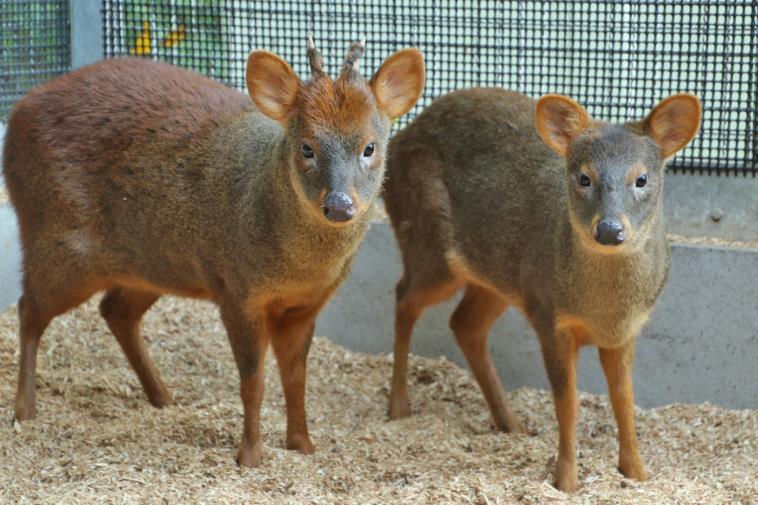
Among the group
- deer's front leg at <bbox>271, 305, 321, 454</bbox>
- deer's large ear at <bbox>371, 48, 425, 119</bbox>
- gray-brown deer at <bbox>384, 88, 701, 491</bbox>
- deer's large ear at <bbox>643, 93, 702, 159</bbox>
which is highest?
deer's large ear at <bbox>371, 48, 425, 119</bbox>

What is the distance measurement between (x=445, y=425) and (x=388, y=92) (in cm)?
221

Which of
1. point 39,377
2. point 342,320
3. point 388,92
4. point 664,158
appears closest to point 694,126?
point 664,158

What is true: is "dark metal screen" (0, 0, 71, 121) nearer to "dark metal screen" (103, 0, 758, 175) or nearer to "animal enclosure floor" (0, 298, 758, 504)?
"dark metal screen" (103, 0, 758, 175)

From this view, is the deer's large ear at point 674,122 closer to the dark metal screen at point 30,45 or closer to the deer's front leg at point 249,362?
the deer's front leg at point 249,362

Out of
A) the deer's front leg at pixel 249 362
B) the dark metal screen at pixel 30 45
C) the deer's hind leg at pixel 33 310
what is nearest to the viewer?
the deer's front leg at pixel 249 362

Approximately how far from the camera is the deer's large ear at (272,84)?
577 centimetres

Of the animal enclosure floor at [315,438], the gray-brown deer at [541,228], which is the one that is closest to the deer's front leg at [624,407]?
the gray-brown deer at [541,228]

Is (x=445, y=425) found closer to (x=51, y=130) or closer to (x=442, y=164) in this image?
(x=442, y=164)

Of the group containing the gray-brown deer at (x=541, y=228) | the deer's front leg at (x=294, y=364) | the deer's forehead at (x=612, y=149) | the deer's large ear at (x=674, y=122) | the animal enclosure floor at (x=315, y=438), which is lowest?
the animal enclosure floor at (x=315, y=438)

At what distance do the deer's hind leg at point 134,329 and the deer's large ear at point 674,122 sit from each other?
10.3 feet

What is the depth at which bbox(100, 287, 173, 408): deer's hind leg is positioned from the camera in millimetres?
7180

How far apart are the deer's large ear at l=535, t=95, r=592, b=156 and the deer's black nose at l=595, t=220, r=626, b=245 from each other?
26.7 inches

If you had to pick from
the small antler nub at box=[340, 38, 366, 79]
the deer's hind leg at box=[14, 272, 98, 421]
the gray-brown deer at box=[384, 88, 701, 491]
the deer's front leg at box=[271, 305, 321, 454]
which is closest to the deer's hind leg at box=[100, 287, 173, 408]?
the deer's hind leg at box=[14, 272, 98, 421]

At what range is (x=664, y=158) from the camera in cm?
584
